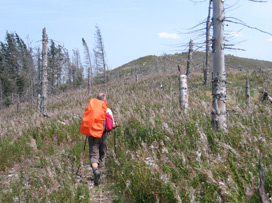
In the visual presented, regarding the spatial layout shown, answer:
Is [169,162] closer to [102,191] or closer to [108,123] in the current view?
[102,191]

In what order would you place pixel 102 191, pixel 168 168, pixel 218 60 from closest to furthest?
pixel 168 168
pixel 102 191
pixel 218 60

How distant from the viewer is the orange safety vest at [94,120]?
15.8ft

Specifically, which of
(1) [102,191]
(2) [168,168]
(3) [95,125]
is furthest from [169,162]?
(3) [95,125]

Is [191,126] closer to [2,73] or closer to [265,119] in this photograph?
[265,119]

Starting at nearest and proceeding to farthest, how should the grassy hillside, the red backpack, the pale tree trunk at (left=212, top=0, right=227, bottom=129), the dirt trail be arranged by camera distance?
the grassy hillside < the dirt trail < the pale tree trunk at (left=212, top=0, right=227, bottom=129) < the red backpack

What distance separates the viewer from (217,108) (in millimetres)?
4828

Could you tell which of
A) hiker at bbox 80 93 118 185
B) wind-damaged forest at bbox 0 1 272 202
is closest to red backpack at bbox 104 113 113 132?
hiker at bbox 80 93 118 185

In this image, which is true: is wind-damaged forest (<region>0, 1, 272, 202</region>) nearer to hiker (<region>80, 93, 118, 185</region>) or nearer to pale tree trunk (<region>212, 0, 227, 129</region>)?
pale tree trunk (<region>212, 0, 227, 129</region>)

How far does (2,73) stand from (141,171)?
170 feet

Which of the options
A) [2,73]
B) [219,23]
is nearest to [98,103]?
[219,23]

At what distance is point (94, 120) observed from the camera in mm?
4801

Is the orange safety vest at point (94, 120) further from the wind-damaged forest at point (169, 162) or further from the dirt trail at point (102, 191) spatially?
the dirt trail at point (102, 191)

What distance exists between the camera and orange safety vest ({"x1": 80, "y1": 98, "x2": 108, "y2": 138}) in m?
4.80

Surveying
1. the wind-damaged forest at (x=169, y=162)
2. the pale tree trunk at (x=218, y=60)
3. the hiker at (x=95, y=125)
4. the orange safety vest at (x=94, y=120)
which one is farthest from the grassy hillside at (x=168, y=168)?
the orange safety vest at (x=94, y=120)
